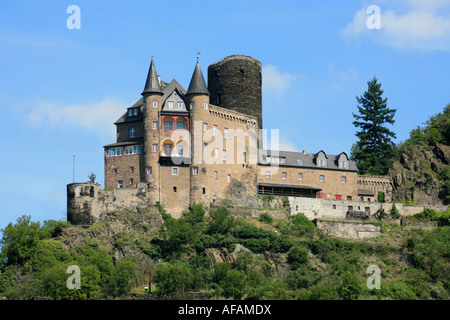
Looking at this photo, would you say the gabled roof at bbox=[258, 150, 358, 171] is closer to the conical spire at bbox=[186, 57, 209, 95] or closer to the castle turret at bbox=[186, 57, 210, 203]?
the castle turret at bbox=[186, 57, 210, 203]

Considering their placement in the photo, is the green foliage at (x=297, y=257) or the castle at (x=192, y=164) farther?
the castle at (x=192, y=164)

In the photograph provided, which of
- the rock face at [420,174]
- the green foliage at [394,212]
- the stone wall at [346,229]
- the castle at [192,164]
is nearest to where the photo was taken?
the castle at [192,164]

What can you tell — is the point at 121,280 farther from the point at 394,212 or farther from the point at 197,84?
the point at 394,212

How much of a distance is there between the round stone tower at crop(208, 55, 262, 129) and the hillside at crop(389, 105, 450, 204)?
17.0 m

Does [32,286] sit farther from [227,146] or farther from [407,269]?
[407,269]

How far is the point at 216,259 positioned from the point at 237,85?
24.3 metres

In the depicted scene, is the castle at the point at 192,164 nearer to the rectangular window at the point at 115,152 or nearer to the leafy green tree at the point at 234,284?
the rectangular window at the point at 115,152

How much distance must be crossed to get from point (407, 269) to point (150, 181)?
2587 centimetres

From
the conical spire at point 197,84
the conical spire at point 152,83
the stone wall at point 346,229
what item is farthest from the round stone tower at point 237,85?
the stone wall at point 346,229

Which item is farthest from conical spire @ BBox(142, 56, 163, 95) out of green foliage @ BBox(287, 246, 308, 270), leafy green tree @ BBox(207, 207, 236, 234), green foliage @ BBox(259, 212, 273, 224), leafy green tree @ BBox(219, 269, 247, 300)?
leafy green tree @ BBox(219, 269, 247, 300)

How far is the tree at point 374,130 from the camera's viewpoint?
10825cm

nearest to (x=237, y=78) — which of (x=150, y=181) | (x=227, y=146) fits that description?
(x=227, y=146)

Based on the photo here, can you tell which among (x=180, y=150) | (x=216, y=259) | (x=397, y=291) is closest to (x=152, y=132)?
(x=180, y=150)

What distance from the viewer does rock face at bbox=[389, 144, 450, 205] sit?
323 feet
